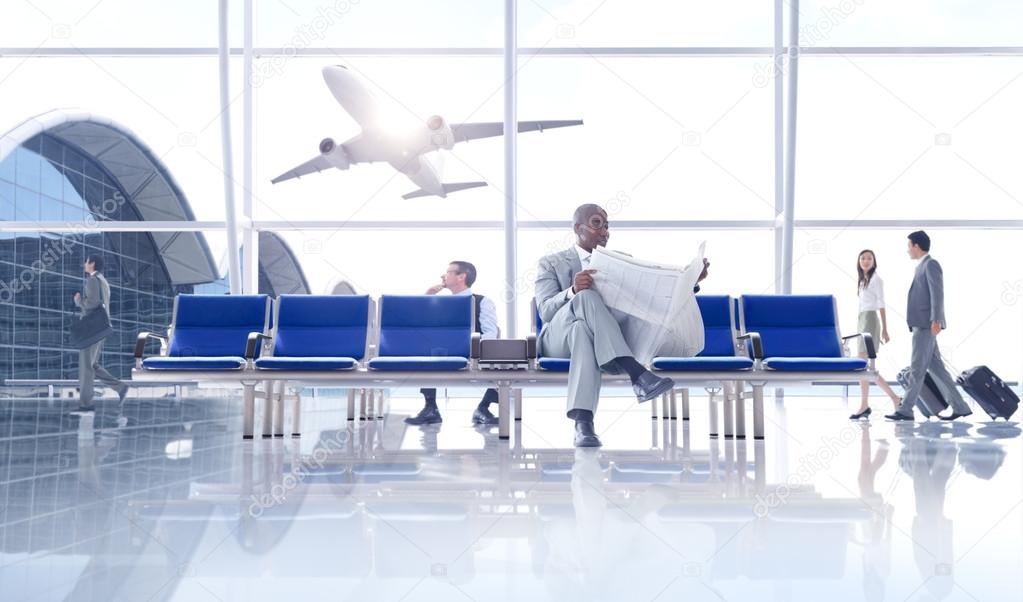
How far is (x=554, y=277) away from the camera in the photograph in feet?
12.8

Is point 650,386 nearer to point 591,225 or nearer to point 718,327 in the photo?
point 591,225

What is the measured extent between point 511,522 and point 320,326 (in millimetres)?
2956

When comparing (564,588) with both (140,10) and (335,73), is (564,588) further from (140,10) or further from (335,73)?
(335,73)

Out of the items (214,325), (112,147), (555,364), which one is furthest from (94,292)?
(112,147)

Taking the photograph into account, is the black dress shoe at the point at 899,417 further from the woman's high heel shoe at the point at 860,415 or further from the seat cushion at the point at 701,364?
the seat cushion at the point at 701,364

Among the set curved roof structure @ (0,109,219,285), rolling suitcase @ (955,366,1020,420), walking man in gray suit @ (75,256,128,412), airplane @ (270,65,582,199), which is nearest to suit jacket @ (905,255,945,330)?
rolling suitcase @ (955,366,1020,420)

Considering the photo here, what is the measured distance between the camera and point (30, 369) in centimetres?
1558

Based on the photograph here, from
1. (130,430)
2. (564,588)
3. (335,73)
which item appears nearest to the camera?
(564,588)

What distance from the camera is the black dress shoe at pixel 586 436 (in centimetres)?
371

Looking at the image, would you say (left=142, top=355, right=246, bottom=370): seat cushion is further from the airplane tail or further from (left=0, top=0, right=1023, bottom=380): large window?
the airplane tail

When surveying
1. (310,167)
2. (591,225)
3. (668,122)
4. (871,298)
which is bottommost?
(871,298)

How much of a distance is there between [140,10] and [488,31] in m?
3.46

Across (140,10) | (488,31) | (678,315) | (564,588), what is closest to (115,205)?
(140,10)

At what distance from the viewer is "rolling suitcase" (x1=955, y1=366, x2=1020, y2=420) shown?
589cm
